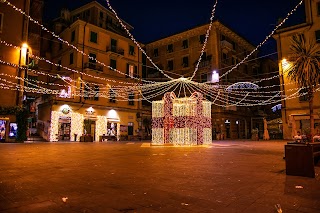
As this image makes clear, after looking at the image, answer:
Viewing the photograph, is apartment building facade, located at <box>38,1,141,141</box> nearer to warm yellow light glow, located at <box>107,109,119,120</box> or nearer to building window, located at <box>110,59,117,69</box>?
warm yellow light glow, located at <box>107,109,119,120</box>

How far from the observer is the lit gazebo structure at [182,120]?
15477mm

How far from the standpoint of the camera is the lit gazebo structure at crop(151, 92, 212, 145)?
50.8ft

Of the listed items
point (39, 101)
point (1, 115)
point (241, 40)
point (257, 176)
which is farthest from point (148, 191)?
point (241, 40)

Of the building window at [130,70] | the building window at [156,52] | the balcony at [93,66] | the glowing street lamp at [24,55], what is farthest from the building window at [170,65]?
the glowing street lamp at [24,55]

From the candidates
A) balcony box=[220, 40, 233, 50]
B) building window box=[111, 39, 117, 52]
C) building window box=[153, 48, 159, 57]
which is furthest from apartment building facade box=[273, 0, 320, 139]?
building window box=[111, 39, 117, 52]

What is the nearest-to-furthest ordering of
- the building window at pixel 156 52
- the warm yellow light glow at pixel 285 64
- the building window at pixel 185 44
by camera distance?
the warm yellow light glow at pixel 285 64, the building window at pixel 185 44, the building window at pixel 156 52

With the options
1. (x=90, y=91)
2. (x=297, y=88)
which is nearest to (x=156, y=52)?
(x=90, y=91)

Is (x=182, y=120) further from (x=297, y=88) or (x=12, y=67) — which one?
(x=12, y=67)

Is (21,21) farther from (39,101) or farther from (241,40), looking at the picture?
(241,40)

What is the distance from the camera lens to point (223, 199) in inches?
141

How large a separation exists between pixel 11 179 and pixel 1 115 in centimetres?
1862

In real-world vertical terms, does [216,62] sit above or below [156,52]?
below

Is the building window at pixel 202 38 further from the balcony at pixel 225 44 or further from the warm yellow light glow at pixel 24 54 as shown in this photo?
the warm yellow light glow at pixel 24 54

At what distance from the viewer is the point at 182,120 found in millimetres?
15578
